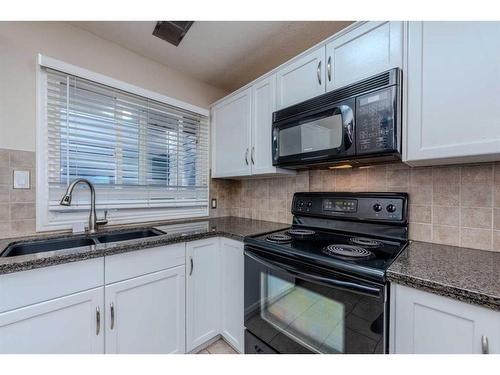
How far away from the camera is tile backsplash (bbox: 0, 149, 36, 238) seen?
1294mm

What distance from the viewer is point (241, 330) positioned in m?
1.52

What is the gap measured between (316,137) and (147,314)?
149 centimetres

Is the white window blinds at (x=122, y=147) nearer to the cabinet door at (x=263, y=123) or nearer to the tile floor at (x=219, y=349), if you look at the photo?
the cabinet door at (x=263, y=123)

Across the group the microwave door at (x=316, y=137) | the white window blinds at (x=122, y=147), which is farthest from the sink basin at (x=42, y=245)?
the microwave door at (x=316, y=137)

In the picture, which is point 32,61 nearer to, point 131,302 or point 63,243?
point 63,243

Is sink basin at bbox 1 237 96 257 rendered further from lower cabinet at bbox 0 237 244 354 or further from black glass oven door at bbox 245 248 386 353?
black glass oven door at bbox 245 248 386 353

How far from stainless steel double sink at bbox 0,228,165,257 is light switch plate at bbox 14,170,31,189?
341 mm

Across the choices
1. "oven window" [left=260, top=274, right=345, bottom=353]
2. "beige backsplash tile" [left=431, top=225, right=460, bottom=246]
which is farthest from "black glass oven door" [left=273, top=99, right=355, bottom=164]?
"oven window" [left=260, top=274, right=345, bottom=353]

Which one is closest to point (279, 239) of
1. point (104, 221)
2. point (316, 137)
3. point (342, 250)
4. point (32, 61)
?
point (342, 250)

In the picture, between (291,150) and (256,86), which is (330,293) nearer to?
(291,150)

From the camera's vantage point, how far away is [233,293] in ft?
5.19

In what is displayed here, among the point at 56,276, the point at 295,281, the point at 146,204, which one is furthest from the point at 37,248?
the point at 295,281

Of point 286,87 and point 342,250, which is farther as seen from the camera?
point 286,87

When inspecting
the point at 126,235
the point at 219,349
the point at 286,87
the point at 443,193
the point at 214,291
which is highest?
the point at 286,87
